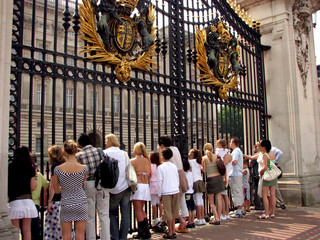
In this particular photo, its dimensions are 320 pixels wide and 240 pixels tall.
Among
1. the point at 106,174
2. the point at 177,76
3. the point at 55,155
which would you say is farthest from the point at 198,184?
the point at 55,155

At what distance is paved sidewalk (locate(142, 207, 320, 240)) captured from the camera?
668 centimetres

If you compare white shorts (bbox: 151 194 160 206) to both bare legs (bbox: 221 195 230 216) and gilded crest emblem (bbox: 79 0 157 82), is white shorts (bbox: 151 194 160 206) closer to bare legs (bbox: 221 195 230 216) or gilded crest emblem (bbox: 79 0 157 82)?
bare legs (bbox: 221 195 230 216)

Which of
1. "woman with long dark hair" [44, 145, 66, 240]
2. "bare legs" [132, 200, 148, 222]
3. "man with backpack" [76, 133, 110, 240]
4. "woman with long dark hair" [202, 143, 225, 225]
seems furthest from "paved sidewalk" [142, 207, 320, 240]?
"woman with long dark hair" [44, 145, 66, 240]

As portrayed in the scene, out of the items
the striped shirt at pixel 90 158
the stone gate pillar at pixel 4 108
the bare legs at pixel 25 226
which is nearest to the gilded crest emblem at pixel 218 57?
the striped shirt at pixel 90 158

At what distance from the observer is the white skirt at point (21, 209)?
16.3ft

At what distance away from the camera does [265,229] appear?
727cm

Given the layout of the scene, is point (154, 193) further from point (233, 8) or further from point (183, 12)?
point (233, 8)

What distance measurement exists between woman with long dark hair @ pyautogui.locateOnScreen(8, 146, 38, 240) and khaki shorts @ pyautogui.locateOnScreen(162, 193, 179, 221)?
7.53 feet

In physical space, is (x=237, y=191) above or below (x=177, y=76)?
below

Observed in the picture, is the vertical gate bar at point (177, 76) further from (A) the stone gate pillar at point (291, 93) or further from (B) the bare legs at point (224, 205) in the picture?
(A) the stone gate pillar at point (291, 93)

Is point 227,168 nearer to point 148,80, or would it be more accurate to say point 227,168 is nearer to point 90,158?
point 148,80

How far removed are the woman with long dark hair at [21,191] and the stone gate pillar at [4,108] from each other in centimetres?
43

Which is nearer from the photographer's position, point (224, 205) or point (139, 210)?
point (139, 210)

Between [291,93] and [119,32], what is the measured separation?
6127 mm
